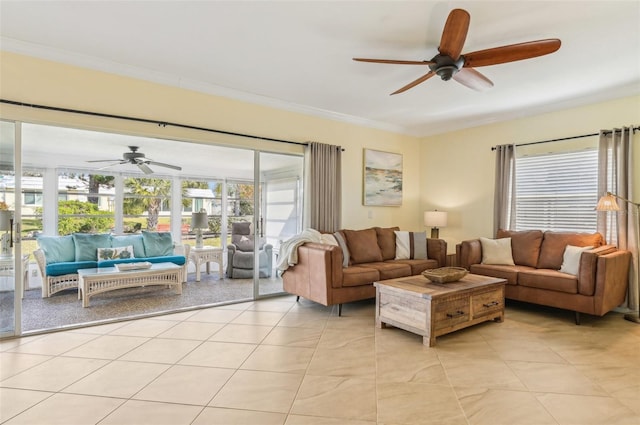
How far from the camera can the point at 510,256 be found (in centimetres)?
450

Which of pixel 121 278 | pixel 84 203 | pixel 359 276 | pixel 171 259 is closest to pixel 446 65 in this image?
pixel 359 276

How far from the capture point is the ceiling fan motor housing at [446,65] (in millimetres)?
2648

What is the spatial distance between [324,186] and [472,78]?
95.8 inches

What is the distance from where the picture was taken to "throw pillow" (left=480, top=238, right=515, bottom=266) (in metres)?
4.47

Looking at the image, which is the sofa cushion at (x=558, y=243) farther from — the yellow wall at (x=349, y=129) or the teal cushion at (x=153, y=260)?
the teal cushion at (x=153, y=260)

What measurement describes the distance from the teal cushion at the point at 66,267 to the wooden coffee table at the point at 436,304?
14.5 feet

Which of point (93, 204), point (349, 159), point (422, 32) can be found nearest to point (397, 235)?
point (349, 159)

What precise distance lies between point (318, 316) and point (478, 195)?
130 inches

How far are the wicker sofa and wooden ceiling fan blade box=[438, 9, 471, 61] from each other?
5.10m

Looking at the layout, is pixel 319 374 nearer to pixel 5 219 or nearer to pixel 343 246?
pixel 343 246

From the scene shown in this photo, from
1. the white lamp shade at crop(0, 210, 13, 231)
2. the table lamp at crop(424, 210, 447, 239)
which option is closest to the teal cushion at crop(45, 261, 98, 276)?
the white lamp shade at crop(0, 210, 13, 231)

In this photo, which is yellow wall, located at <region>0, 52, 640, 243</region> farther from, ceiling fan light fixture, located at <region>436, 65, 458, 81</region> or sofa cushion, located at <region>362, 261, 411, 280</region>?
ceiling fan light fixture, located at <region>436, 65, 458, 81</region>

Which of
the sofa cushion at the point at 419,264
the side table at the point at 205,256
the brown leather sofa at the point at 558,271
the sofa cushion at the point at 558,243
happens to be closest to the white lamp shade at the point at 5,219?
the side table at the point at 205,256

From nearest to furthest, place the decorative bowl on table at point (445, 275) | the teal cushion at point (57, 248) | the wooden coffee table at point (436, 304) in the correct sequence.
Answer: the wooden coffee table at point (436, 304)
the decorative bowl on table at point (445, 275)
the teal cushion at point (57, 248)
